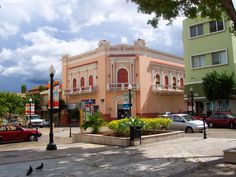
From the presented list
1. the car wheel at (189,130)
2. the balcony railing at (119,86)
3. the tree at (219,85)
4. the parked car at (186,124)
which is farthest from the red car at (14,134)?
the balcony railing at (119,86)

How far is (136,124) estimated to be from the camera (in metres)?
16.8

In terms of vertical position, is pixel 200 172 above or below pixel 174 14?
below

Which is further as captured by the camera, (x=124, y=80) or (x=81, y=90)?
(x=81, y=90)

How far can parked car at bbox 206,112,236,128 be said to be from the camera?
2870cm

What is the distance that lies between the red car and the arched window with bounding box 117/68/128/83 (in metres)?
26.9

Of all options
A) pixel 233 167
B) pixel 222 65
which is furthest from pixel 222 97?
pixel 233 167

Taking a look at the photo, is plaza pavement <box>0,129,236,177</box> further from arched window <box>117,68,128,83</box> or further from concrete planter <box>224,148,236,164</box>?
arched window <box>117,68,128,83</box>

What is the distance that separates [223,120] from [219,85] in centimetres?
479

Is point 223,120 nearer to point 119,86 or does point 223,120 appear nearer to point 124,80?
point 119,86

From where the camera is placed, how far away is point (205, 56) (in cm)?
3738

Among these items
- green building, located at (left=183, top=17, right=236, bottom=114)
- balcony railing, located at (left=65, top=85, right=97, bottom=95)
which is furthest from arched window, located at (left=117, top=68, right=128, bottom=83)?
green building, located at (left=183, top=17, right=236, bottom=114)

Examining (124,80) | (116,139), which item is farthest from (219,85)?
(116,139)

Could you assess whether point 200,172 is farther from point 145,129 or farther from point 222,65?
point 222,65

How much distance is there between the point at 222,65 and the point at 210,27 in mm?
4907
